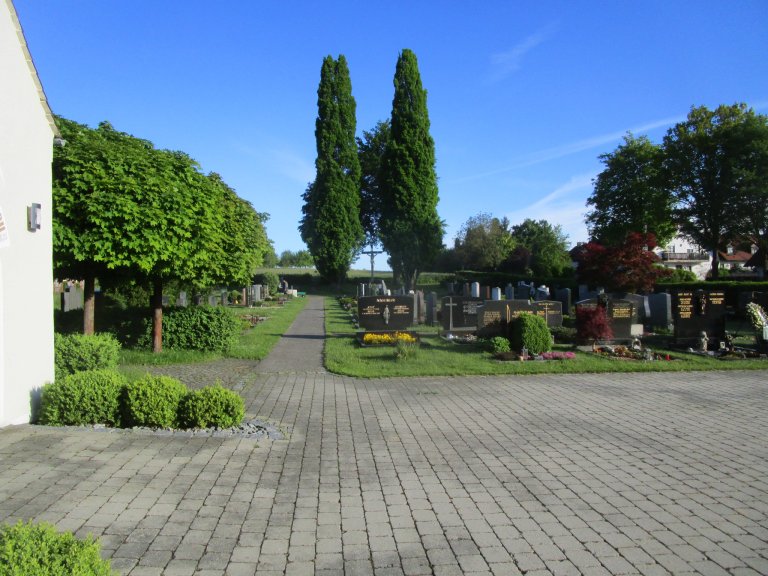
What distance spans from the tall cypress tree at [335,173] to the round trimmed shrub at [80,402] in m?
46.6

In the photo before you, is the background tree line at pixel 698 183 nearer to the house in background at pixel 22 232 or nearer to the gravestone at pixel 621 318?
the gravestone at pixel 621 318

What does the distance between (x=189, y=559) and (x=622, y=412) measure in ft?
24.0

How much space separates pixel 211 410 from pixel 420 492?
10.6ft

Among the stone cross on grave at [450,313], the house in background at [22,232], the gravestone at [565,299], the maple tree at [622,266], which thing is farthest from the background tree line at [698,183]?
the house in background at [22,232]

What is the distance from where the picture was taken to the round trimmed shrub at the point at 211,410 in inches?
291

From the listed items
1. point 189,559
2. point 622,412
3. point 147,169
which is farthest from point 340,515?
point 147,169

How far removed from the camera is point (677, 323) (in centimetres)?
1673

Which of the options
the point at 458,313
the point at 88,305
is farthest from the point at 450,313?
the point at 88,305

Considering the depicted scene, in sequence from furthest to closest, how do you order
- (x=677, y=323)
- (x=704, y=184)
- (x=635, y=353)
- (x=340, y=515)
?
1. (x=704, y=184)
2. (x=677, y=323)
3. (x=635, y=353)
4. (x=340, y=515)

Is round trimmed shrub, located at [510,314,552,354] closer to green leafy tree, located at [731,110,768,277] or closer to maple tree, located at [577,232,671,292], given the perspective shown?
maple tree, located at [577,232,671,292]

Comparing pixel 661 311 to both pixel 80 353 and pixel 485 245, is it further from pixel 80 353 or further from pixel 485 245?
pixel 485 245

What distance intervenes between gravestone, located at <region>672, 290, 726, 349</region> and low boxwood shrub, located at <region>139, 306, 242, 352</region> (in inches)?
505

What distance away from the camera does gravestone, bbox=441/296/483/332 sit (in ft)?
65.0

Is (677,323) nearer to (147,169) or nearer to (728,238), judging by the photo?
(147,169)
